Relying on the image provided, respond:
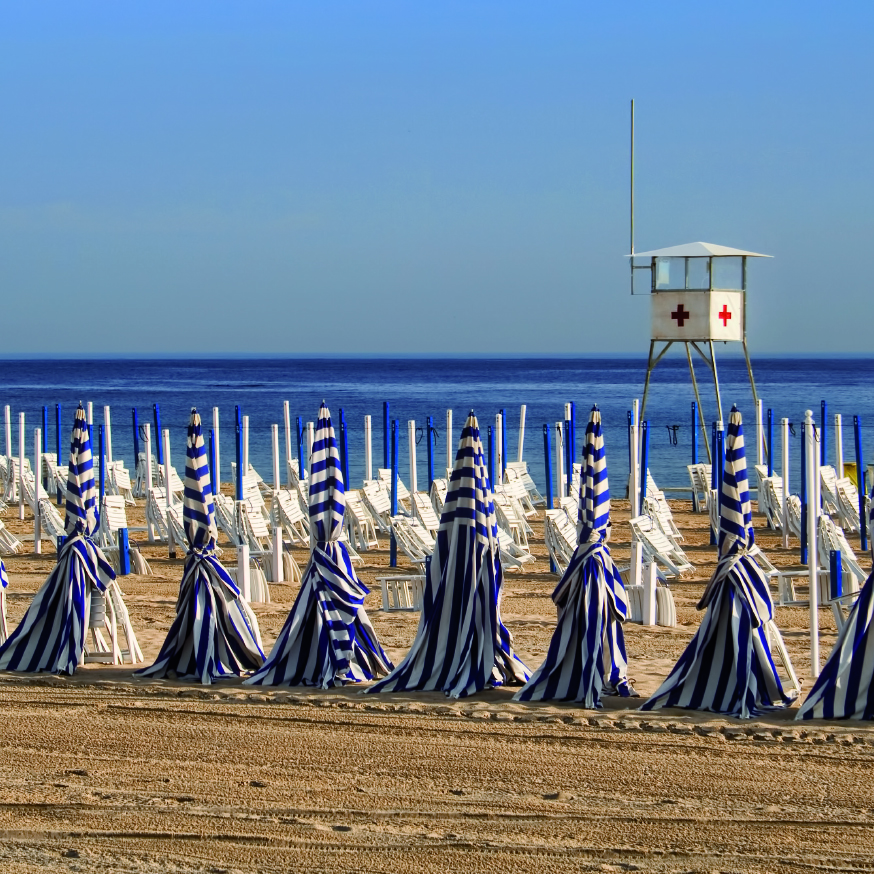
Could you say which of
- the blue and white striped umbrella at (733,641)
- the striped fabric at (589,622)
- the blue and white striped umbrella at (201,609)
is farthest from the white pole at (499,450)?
the blue and white striped umbrella at (733,641)

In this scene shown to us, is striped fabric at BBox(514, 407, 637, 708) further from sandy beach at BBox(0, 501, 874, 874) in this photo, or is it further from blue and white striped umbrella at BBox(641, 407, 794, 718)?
blue and white striped umbrella at BBox(641, 407, 794, 718)

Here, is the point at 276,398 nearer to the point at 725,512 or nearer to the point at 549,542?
the point at 549,542

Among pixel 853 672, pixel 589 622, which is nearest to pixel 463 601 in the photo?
pixel 589 622

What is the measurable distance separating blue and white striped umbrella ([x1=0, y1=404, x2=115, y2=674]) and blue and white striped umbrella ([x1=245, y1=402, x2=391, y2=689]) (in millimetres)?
1422

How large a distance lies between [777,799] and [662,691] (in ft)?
5.83

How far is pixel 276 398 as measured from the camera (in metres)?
75.7

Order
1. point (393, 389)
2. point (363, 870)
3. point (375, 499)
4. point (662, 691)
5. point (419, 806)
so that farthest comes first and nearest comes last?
point (393, 389)
point (375, 499)
point (662, 691)
point (419, 806)
point (363, 870)

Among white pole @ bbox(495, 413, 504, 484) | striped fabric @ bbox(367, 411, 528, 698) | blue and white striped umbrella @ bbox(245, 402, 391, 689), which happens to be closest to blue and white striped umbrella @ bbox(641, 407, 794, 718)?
striped fabric @ bbox(367, 411, 528, 698)

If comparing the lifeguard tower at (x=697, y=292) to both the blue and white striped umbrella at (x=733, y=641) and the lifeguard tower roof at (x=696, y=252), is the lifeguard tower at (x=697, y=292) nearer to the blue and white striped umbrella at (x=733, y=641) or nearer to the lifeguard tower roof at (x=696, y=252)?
the lifeguard tower roof at (x=696, y=252)

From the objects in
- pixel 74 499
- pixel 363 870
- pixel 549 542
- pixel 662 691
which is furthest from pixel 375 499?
pixel 363 870

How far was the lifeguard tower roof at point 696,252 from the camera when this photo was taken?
20.2 meters

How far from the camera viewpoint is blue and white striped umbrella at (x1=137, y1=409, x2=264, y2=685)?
9547mm

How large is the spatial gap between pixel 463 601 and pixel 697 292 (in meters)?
12.2

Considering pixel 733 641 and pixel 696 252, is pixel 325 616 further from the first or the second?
pixel 696 252
